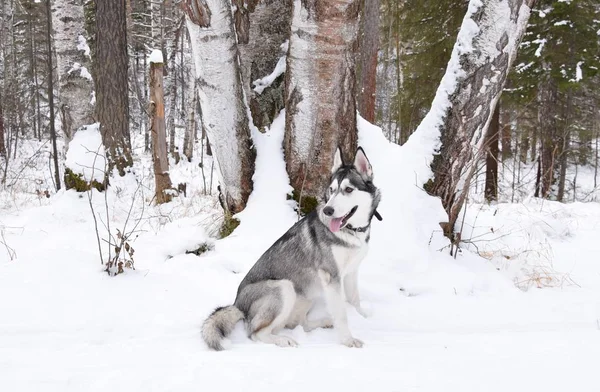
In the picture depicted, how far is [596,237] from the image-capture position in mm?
5898

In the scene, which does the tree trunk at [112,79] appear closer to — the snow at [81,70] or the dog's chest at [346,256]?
the snow at [81,70]

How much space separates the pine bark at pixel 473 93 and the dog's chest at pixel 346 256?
1.85m

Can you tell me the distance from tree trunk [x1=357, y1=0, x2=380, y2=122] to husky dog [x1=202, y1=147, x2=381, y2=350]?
22.9 ft

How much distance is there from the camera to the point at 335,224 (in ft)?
9.34

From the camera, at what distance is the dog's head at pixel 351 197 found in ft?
9.34

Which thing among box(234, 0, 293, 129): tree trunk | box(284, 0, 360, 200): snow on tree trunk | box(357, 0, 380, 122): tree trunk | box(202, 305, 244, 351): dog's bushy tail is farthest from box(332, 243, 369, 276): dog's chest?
box(357, 0, 380, 122): tree trunk

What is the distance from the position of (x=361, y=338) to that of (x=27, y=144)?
23573 mm

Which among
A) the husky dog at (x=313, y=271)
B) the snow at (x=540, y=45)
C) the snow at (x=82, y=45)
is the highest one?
the snow at (x=540, y=45)

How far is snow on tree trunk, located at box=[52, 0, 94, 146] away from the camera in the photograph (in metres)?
7.46

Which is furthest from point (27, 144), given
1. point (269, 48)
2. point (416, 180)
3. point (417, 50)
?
point (416, 180)

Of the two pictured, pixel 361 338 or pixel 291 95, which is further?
pixel 291 95

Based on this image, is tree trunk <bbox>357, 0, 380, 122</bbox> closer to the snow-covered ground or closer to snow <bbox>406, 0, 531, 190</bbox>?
the snow-covered ground

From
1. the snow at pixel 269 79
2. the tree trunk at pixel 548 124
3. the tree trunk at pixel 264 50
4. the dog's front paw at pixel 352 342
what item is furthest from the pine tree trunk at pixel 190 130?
the dog's front paw at pixel 352 342

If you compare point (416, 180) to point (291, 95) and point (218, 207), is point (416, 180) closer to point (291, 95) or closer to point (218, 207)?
point (291, 95)
